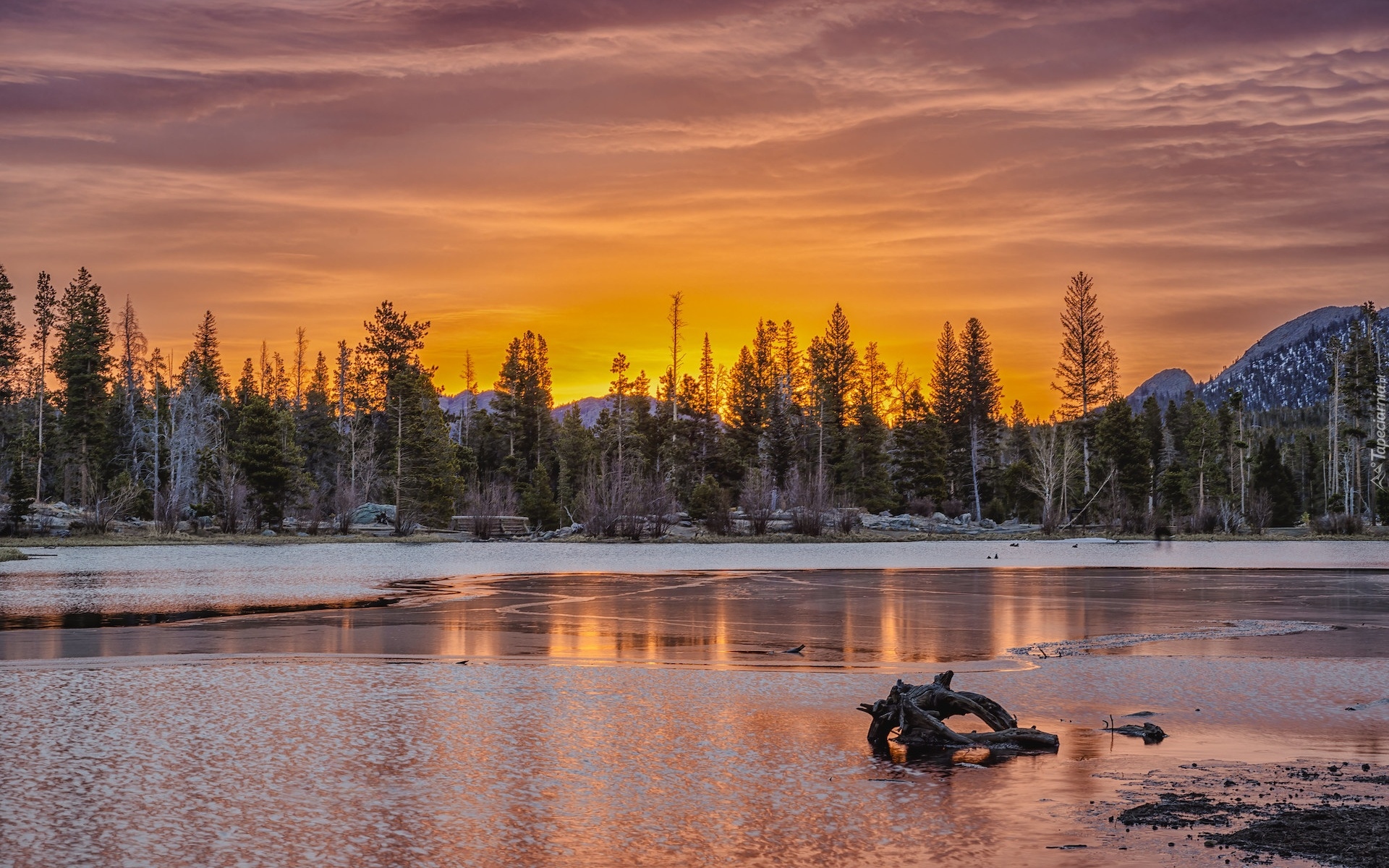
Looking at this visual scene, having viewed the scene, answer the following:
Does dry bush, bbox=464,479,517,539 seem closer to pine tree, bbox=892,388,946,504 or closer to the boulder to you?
the boulder

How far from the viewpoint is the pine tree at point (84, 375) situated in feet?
305

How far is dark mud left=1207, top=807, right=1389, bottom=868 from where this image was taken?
6.91 meters

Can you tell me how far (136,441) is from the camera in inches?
3880

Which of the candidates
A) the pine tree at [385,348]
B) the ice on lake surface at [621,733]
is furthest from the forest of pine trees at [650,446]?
the ice on lake surface at [621,733]

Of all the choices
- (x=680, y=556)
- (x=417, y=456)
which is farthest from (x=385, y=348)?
(x=680, y=556)

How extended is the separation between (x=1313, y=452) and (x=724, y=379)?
69.4m

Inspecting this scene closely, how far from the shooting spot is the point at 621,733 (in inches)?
429

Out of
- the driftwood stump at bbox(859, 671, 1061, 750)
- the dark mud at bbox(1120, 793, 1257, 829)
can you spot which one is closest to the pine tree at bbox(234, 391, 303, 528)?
the driftwood stump at bbox(859, 671, 1061, 750)

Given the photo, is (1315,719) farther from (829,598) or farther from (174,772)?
(829,598)

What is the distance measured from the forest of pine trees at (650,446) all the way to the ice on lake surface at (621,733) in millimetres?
43500

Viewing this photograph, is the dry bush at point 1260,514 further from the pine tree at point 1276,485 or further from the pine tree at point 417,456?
the pine tree at point 417,456

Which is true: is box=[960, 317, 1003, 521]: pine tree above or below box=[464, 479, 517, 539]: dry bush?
above

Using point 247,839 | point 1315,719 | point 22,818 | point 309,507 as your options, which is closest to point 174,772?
point 22,818

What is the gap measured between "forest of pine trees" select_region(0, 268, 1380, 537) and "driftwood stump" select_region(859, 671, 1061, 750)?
1971 inches
